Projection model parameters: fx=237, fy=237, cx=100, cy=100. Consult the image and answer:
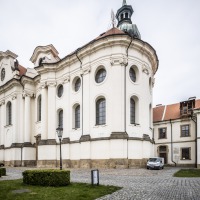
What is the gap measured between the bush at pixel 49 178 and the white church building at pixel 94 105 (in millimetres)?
11299

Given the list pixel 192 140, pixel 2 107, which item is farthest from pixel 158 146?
pixel 2 107

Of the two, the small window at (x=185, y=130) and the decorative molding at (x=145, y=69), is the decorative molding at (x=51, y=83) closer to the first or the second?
the decorative molding at (x=145, y=69)

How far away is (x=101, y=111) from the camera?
24438 mm

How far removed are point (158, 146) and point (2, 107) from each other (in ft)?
86.5

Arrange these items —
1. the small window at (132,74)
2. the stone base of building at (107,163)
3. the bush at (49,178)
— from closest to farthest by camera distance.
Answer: the bush at (49,178) → the stone base of building at (107,163) → the small window at (132,74)

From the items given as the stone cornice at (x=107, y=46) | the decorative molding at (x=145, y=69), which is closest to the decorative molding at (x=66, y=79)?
the stone cornice at (x=107, y=46)

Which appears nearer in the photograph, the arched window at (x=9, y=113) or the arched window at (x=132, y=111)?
the arched window at (x=132, y=111)

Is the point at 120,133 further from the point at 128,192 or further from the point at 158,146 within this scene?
the point at 158,146

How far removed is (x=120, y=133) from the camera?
22156mm

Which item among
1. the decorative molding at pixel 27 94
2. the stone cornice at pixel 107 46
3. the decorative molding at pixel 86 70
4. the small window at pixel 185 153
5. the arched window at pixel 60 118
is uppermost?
the stone cornice at pixel 107 46

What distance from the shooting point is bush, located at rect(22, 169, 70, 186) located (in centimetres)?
1086

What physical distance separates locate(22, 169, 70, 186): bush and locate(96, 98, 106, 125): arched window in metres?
13.1

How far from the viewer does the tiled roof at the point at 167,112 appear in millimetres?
→ 39859

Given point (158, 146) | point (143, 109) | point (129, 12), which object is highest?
point (129, 12)
